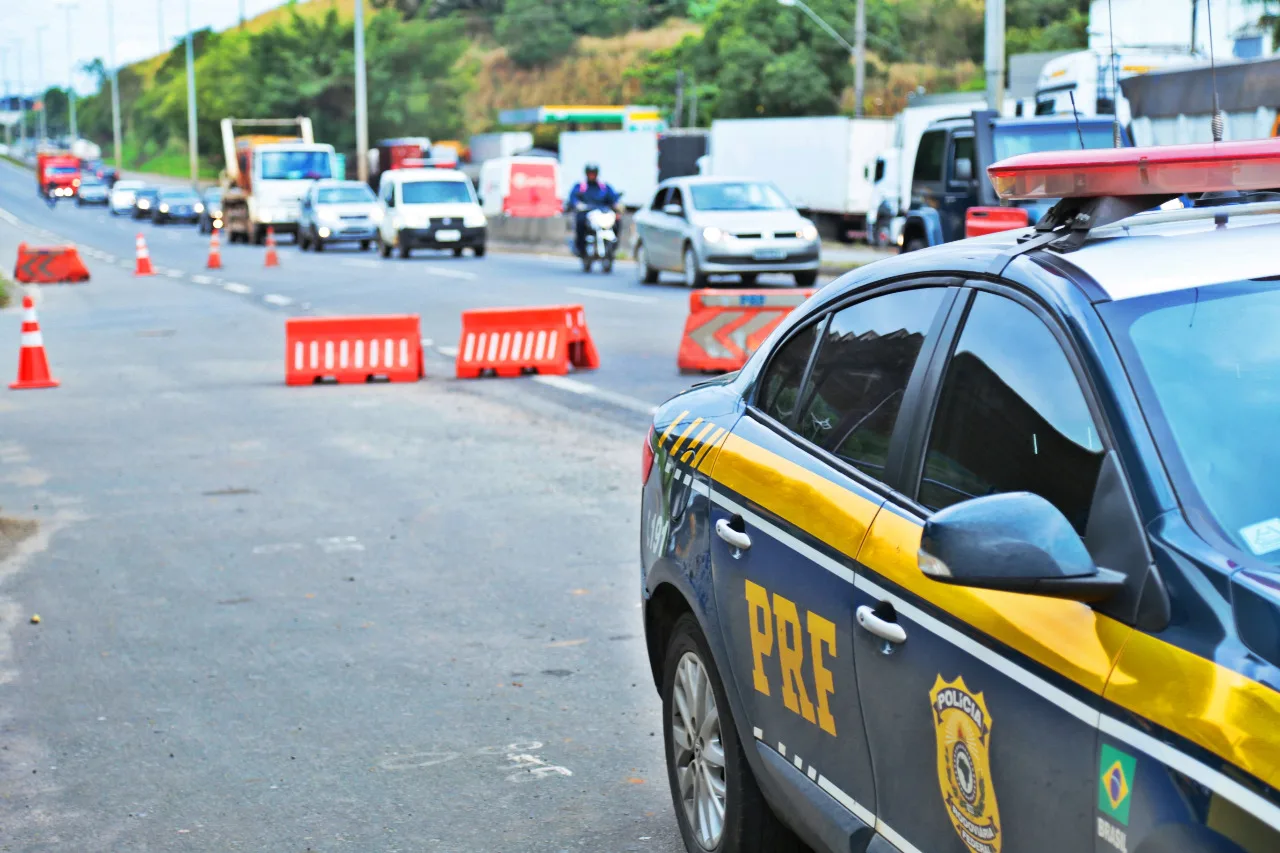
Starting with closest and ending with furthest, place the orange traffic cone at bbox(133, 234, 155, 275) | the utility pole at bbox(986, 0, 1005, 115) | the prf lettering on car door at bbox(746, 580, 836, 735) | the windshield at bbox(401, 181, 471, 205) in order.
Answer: the prf lettering on car door at bbox(746, 580, 836, 735)
the utility pole at bbox(986, 0, 1005, 115)
the orange traffic cone at bbox(133, 234, 155, 275)
the windshield at bbox(401, 181, 471, 205)

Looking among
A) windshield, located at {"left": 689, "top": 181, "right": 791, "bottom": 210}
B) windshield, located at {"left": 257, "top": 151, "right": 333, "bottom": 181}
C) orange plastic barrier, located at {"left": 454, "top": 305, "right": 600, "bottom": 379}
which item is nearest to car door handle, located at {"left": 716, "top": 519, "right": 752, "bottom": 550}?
orange plastic barrier, located at {"left": 454, "top": 305, "right": 600, "bottom": 379}

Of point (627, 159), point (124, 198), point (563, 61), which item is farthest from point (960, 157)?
point (563, 61)

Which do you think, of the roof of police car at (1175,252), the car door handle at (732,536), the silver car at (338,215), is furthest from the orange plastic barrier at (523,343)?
the silver car at (338,215)

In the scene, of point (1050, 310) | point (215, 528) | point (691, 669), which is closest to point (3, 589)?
point (215, 528)

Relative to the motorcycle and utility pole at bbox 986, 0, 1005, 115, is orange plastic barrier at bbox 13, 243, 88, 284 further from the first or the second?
utility pole at bbox 986, 0, 1005, 115

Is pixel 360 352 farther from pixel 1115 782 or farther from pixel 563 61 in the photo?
pixel 563 61

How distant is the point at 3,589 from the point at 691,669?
15.5 ft

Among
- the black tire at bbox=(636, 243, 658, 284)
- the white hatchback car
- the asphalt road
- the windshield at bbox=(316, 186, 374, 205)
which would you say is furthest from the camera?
the white hatchback car

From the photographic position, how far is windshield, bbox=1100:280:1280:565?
106 inches

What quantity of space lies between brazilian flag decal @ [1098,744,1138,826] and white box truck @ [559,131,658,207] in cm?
5595

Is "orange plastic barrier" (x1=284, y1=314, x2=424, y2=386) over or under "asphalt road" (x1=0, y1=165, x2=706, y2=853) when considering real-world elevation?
over

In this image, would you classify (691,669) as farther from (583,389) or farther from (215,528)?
(583,389)

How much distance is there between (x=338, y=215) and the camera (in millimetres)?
44438

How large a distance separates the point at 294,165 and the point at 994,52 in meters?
28.8
